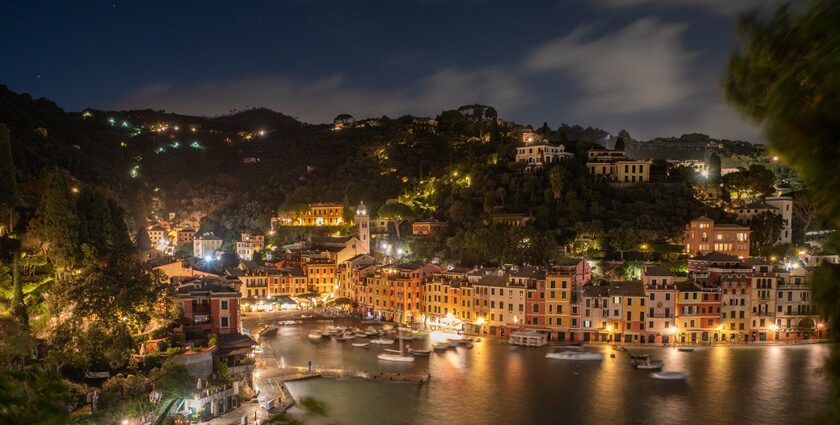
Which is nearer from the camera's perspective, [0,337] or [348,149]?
[0,337]

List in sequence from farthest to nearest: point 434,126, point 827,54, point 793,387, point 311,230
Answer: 1. point 434,126
2. point 311,230
3. point 793,387
4. point 827,54

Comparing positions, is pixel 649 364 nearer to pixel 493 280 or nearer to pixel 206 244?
pixel 493 280

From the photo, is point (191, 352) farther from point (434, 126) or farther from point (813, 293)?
point (434, 126)

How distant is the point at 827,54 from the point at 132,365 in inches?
608

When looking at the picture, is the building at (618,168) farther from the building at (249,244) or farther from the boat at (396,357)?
the building at (249,244)

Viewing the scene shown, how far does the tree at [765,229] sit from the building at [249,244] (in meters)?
32.8

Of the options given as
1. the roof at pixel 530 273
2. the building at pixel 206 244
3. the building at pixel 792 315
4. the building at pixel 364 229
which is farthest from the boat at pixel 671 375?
the building at pixel 206 244

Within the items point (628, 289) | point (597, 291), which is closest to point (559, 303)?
point (597, 291)

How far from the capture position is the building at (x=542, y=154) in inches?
1740

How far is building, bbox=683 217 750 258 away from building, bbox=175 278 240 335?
2560 centimetres

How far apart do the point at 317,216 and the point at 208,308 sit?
2933 cm

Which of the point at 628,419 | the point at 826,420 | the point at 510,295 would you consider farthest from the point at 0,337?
the point at 510,295

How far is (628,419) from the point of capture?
16703mm

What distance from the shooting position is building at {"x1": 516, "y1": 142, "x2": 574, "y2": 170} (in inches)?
1740
